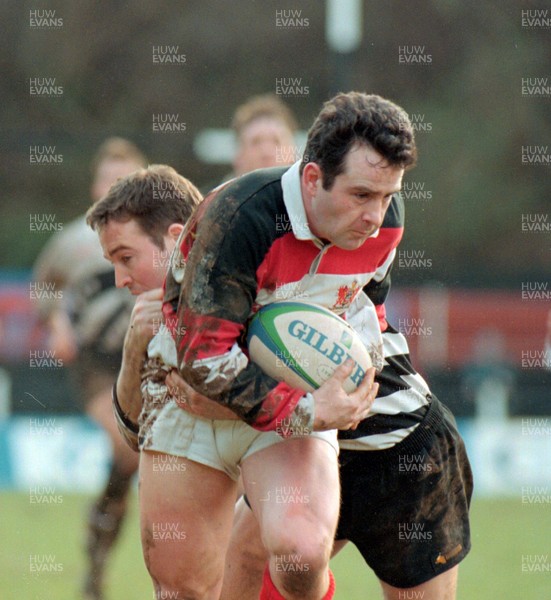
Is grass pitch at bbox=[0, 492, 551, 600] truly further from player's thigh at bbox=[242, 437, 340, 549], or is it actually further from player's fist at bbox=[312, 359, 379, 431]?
player's fist at bbox=[312, 359, 379, 431]

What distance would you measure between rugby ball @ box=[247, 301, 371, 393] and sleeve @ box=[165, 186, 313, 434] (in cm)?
10

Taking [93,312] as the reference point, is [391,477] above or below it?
below

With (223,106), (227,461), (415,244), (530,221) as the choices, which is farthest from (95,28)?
(227,461)

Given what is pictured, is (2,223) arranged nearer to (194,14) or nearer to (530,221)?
(194,14)

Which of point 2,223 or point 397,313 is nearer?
point 397,313

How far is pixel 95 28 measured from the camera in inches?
1047

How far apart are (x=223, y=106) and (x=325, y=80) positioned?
7.51 ft

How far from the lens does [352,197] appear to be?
359cm

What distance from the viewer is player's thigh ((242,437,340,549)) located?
3539 mm

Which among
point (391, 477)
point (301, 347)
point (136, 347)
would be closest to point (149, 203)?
point (136, 347)

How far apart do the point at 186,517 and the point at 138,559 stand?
381 centimetres

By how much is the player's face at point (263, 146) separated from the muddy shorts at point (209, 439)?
2.57 meters

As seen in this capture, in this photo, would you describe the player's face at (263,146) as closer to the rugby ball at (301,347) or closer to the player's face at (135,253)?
the player's face at (135,253)

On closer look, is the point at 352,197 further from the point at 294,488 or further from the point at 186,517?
the point at 186,517
